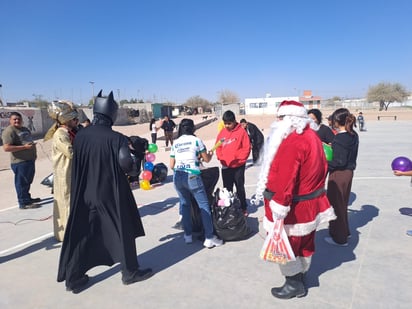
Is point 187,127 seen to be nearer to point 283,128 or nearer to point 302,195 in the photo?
point 283,128

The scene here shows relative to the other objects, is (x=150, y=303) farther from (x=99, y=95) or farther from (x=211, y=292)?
(x=99, y=95)

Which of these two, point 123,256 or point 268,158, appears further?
point 123,256

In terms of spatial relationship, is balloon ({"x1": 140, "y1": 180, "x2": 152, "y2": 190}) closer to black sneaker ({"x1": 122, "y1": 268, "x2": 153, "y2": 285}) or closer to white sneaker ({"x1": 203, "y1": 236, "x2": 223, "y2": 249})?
white sneaker ({"x1": 203, "y1": 236, "x2": 223, "y2": 249})

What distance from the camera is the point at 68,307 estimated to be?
278 centimetres

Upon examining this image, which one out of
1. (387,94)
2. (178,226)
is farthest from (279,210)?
(387,94)

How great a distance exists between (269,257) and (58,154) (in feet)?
9.91

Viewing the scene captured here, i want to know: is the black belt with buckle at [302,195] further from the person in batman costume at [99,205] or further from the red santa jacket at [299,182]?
the person in batman costume at [99,205]

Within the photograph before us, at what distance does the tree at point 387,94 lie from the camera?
75.2 metres

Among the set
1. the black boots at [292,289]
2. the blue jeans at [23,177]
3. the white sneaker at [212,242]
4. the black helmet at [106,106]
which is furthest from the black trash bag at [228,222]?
the blue jeans at [23,177]

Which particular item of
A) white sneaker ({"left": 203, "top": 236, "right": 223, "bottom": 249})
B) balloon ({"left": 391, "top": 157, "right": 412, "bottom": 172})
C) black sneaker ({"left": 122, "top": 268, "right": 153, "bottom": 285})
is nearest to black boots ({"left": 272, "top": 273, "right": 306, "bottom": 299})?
white sneaker ({"left": 203, "top": 236, "right": 223, "bottom": 249})

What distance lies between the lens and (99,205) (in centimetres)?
292

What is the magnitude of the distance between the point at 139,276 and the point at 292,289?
5.19 ft

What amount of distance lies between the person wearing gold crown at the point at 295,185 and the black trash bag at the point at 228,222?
4.01 ft

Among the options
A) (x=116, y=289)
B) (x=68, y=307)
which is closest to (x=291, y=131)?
(x=116, y=289)
